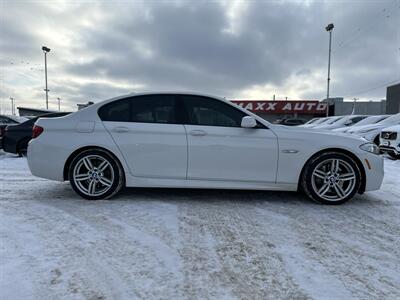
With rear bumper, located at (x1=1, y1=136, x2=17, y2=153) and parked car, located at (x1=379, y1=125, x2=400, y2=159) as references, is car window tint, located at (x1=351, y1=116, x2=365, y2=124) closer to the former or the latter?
parked car, located at (x1=379, y1=125, x2=400, y2=159)

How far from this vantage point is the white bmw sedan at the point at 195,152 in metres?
4.07

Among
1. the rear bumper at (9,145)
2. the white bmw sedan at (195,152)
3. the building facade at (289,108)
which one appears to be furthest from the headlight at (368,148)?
the building facade at (289,108)

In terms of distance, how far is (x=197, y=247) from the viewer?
9.10 ft

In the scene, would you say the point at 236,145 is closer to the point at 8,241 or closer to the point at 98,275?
A: the point at 98,275

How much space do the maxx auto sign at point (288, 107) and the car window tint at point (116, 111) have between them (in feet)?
112

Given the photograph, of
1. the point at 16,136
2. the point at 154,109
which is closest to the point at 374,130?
the point at 154,109

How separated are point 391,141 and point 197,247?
804 cm

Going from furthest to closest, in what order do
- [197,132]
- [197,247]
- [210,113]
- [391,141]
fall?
[391,141] < [210,113] < [197,132] < [197,247]

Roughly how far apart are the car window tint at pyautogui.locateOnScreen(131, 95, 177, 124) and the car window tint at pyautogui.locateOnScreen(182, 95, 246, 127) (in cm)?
22

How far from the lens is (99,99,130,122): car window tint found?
13.9ft

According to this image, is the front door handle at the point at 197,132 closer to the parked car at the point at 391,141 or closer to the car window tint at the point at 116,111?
the car window tint at the point at 116,111

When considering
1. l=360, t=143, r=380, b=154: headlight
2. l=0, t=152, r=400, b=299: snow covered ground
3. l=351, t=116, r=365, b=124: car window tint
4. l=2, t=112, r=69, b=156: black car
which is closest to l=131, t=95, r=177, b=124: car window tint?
l=0, t=152, r=400, b=299: snow covered ground

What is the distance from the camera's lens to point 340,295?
2.07m

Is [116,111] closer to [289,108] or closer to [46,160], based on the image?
[46,160]
